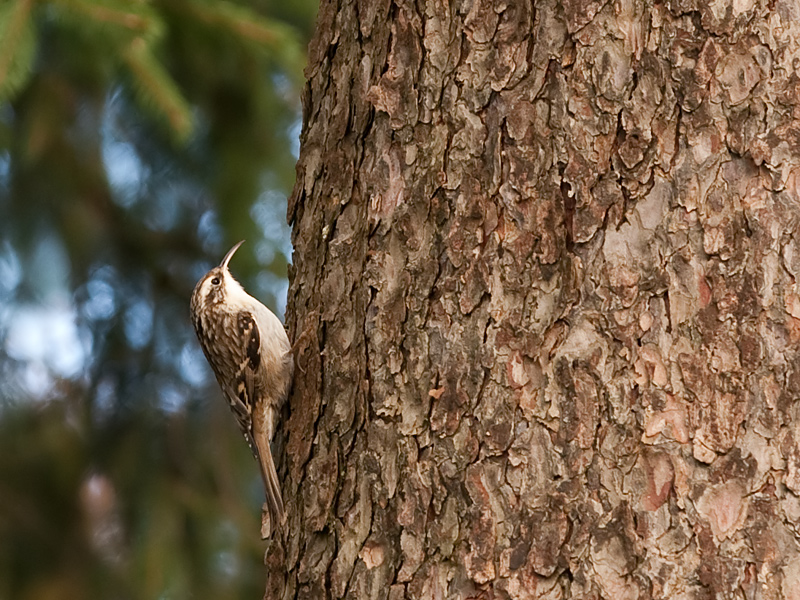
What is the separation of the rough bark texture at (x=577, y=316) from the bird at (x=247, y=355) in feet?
1.90

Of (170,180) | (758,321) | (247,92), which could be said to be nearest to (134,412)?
(170,180)

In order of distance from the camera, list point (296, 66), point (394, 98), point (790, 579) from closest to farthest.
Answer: point (790, 579)
point (394, 98)
point (296, 66)

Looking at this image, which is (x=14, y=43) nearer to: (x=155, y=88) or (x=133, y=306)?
(x=155, y=88)

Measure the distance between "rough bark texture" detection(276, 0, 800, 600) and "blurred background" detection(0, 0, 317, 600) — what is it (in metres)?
2.05

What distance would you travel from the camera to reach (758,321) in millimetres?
1585

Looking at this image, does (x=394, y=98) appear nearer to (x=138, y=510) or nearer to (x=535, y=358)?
(x=535, y=358)

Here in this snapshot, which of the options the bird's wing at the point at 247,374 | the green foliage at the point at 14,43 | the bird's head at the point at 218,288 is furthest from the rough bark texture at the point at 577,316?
the bird's head at the point at 218,288

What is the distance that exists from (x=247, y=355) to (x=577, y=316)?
5.34 feet

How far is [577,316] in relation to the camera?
165cm

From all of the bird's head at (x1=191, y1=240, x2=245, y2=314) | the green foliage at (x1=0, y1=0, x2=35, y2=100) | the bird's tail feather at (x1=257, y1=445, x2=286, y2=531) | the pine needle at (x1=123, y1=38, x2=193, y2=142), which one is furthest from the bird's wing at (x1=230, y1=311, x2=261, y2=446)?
the green foliage at (x1=0, y1=0, x2=35, y2=100)

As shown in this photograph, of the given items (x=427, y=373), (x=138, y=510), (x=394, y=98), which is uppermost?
(x=394, y=98)

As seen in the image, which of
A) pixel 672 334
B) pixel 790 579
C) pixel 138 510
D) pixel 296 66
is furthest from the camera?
pixel 138 510

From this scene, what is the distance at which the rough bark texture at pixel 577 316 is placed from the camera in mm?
1563

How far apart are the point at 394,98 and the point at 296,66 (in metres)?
1.67
